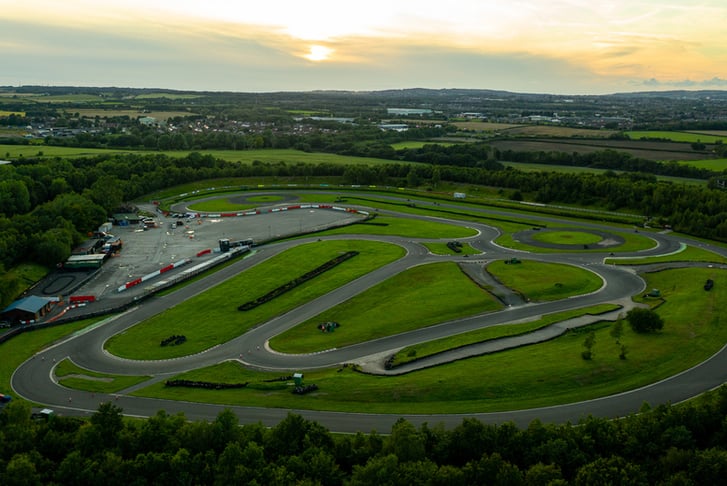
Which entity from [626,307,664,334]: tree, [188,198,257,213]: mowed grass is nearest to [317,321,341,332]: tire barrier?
[626,307,664,334]: tree

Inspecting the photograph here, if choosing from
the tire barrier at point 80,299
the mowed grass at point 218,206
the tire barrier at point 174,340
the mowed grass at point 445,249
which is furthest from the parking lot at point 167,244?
the mowed grass at point 445,249

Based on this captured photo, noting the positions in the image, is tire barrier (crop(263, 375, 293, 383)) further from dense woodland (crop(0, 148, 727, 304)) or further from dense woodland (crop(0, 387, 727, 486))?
dense woodland (crop(0, 148, 727, 304))

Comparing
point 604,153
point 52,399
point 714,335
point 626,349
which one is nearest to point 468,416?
point 626,349

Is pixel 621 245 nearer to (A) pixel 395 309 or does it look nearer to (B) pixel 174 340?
(A) pixel 395 309

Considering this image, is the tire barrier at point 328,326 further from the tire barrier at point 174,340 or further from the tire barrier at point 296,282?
the tire barrier at point 174,340

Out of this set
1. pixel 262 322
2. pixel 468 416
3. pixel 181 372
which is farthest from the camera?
pixel 262 322

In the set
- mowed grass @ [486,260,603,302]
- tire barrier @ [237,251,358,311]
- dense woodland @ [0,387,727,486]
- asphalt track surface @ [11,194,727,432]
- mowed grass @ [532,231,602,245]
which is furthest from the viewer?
mowed grass @ [532,231,602,245]

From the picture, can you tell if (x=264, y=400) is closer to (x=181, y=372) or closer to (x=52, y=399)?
(x=181, y=372)
